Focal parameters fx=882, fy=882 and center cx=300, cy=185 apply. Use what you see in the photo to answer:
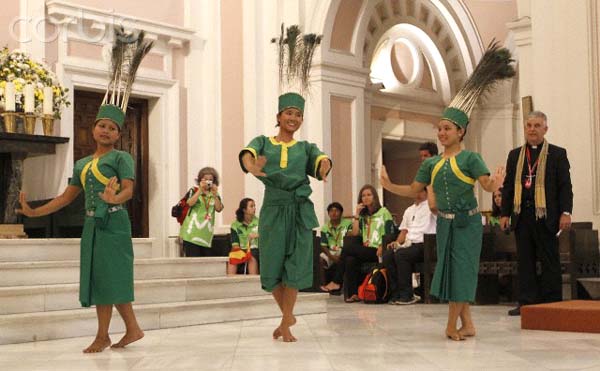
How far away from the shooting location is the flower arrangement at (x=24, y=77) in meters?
8.09

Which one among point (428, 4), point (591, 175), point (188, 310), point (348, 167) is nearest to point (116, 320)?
point (188, 310)

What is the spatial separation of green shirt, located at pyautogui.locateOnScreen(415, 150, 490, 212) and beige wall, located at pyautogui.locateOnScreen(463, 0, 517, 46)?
907 centimetres

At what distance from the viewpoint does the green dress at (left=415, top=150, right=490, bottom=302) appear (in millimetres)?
4977

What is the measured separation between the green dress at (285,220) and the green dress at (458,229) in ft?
2.42

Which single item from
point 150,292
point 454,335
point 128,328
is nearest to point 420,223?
point 150,292

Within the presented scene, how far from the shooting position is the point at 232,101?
11.1 meters

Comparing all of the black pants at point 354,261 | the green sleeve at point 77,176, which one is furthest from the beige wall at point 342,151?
the green sleeve at point 77,176

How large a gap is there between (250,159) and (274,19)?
637cm

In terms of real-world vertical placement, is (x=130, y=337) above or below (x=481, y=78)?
below

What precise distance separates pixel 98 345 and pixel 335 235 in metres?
5.31

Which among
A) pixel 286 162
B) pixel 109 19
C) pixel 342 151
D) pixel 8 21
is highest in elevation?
pixel 109 19

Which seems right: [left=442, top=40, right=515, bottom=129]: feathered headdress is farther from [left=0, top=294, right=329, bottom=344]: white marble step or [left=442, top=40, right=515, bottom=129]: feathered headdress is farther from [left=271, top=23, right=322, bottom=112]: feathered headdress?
[left=271, top=23, right=322, bottom=112]: feathered headdress

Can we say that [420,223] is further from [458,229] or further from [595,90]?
[458,229]

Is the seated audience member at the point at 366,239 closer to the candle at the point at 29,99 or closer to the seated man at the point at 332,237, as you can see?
the seated man at the point at 332,237
